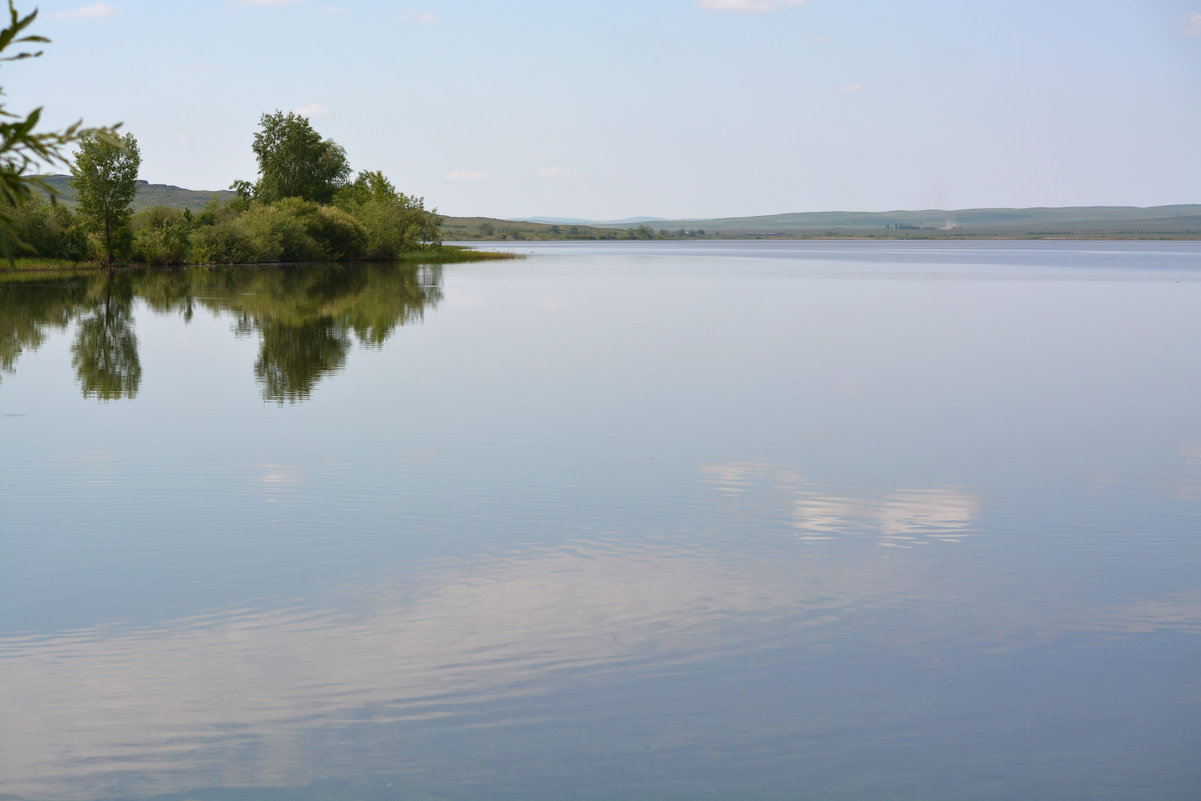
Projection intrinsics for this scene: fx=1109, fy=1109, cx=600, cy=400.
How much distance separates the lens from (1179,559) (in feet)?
34.4

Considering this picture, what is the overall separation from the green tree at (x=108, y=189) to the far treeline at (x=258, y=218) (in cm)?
7

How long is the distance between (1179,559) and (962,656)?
3.70 metres

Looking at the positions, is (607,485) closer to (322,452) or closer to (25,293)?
(322,452)

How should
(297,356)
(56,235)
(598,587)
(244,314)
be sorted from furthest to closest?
(56,235) → (244,314) → (297,356) → (598,587)

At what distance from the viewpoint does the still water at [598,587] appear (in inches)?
261

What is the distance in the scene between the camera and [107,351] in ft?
91.2

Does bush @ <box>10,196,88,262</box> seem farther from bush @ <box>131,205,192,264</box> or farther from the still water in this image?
the still water

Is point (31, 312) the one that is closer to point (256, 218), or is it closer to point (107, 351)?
point (107, 351)

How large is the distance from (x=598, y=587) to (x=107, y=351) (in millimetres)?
22220

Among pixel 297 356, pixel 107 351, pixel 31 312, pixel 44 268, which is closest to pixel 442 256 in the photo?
pixel 44 268

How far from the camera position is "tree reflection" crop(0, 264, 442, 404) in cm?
2397

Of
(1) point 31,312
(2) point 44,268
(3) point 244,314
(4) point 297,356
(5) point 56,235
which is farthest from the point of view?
(5) point 56,235

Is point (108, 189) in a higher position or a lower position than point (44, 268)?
higher

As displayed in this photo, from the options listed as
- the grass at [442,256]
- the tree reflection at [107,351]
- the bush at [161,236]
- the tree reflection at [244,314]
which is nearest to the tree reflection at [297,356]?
the tree reflection at [244,314]
